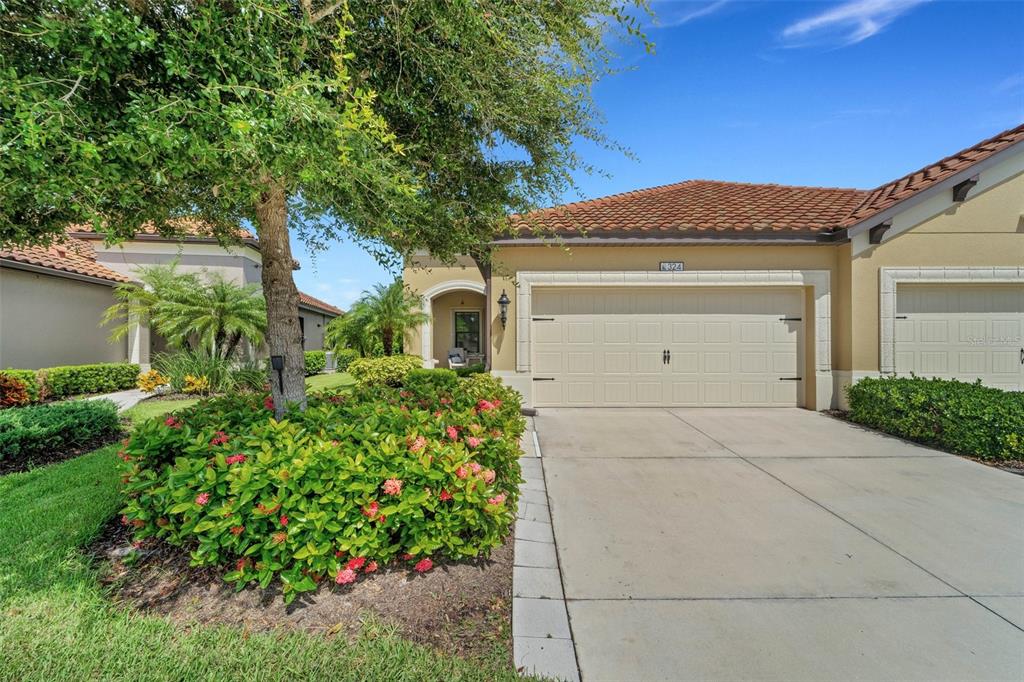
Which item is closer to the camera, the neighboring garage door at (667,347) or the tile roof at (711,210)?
the tile roof at (711,210)

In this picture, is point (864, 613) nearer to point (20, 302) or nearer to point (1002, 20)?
point (1002, 20)

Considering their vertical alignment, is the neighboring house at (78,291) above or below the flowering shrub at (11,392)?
above

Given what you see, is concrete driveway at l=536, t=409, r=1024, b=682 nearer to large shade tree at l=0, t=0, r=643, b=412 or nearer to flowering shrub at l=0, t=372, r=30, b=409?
large shade tree at l=0, t=0, r=643, b=412

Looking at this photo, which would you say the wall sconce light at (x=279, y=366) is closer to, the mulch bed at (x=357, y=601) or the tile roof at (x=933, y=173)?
the mulch bed at (x=357, y=601)

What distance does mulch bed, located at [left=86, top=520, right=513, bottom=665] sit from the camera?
2314 mm

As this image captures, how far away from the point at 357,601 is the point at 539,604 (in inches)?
43.8

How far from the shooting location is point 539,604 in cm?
254

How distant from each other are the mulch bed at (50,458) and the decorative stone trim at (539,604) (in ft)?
19.5

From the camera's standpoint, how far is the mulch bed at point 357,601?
7.59 feet

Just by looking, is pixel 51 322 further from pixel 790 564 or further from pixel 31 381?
pixel 790 564

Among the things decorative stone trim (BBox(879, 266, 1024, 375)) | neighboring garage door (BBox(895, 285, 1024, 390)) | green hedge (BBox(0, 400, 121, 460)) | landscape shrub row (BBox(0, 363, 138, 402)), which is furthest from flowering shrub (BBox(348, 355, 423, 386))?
neighboring garage door (BBox(895, 285, 1024, 390))

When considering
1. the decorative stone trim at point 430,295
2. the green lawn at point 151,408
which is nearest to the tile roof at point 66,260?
the green lawn at point 151,408

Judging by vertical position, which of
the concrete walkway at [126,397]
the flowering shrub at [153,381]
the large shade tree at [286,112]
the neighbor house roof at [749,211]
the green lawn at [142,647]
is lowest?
the green lawn at [142,647]

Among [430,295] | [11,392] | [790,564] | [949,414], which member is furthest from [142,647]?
[430,295]
